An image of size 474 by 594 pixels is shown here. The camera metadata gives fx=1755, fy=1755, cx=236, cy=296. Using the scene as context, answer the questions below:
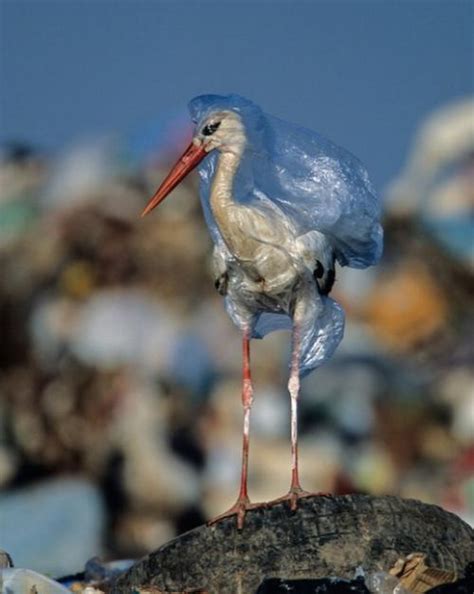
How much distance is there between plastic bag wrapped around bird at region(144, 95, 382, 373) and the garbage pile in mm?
4604

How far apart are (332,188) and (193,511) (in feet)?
18.1

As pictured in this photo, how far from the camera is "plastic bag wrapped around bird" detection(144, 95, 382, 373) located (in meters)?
5.90

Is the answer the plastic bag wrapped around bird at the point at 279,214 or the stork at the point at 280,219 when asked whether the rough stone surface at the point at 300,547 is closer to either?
the stork at the point at 280,219

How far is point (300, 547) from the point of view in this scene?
552cm

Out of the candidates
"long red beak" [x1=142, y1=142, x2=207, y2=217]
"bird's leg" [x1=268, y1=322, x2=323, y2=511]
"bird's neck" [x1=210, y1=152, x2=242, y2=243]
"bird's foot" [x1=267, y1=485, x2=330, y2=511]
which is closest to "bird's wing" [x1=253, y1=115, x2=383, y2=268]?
"bird's neck" [x1=210, y1=152, x2=242, y2=243]

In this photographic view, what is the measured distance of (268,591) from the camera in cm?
536

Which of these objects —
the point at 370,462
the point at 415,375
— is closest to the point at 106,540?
the point at 370,462

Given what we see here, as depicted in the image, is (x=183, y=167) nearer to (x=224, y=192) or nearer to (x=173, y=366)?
(x=224, y=192)

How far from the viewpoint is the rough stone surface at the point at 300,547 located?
5.48 m

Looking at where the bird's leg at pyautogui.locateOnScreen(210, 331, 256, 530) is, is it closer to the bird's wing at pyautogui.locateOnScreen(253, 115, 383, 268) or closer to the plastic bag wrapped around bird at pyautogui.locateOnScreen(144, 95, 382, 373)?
the plastic bag wrapped around bird at pyautogui.locateOnScreen(144, 95, 382, 373)

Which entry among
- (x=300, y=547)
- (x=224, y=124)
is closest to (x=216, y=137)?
(x=224, y=124)

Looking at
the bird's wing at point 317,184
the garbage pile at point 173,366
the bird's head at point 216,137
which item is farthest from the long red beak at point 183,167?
the garbage pile at point 173,366

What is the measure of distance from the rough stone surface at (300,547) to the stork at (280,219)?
29 centimetres

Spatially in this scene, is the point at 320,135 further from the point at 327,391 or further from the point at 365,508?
the point at 327,391
